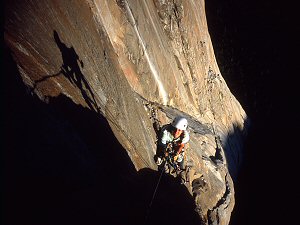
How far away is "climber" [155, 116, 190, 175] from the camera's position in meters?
8.49

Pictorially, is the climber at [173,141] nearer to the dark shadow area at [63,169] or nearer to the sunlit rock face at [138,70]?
the sunlit rock face at [138,70]

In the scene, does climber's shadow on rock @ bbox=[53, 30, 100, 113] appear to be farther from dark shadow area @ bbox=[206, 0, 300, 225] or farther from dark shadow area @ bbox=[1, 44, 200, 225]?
dark shadow area @ bbox=[206, 0, 300, 225]

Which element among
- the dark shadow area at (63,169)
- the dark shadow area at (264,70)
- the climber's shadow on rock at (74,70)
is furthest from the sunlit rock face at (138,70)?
the dark shadow area at (264,70)

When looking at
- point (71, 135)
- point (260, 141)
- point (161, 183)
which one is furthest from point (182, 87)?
point (260, 141)

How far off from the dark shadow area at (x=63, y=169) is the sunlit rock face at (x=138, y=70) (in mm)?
392

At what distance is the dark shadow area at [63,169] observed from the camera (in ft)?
14.3

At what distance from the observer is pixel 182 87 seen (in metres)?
16.8

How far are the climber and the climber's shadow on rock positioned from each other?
240 cm

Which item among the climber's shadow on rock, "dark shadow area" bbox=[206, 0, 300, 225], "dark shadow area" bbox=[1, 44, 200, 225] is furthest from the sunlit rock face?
"dark shadow area" bbox=[206, 0, 300, 225]

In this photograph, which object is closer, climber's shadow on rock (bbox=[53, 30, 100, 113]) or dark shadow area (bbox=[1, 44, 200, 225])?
dark shadow area (bbox=[1, 44, 200, 225])

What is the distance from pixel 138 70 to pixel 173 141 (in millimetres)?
4660

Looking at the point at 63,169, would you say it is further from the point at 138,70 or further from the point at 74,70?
the point at 138,70

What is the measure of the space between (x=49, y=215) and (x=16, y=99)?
→ 80.5 inches

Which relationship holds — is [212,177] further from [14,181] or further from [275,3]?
[275,3]
